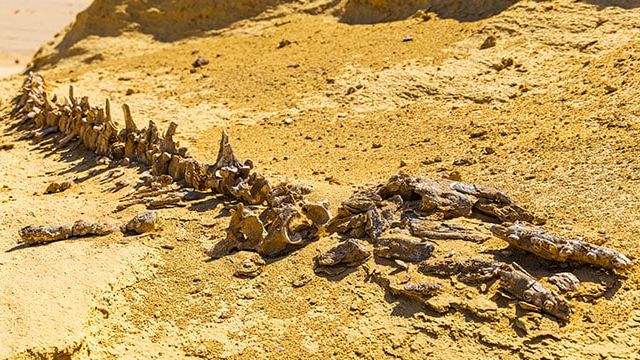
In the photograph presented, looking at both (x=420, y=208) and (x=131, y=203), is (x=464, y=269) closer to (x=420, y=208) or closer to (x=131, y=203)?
(x=420, y=208)

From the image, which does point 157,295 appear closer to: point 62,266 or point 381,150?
point 62,266

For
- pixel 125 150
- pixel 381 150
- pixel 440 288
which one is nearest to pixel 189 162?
pixel 125 150

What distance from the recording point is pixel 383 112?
9211 millimetres

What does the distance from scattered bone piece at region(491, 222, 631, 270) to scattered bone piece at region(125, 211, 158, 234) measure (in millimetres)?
2840

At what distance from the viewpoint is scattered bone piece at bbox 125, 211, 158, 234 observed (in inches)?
235

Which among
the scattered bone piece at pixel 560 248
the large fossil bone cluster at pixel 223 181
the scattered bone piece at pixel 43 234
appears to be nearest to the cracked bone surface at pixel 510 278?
the scattered bone piece at pixel 560 248

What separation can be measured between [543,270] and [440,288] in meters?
0.78

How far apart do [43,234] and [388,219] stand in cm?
285

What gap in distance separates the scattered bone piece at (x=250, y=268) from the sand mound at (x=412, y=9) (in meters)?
6.86

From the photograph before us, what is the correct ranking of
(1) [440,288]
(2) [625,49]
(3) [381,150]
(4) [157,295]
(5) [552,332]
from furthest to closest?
(2) [625,49] → (3) [381,150] → (4) [157,295] → (1) [440,288] → (5) [552,332]

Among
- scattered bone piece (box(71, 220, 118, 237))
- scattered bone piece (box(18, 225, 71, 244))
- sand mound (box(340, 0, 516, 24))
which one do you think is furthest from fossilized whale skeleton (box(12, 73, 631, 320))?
sand mound (box(340, 0, 516, 24))

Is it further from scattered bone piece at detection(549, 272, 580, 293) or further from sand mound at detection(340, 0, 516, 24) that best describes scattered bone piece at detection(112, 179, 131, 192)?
sand mound at detection(340, 0, 516, 24)

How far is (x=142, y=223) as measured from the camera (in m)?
5.97

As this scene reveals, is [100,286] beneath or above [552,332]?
above
